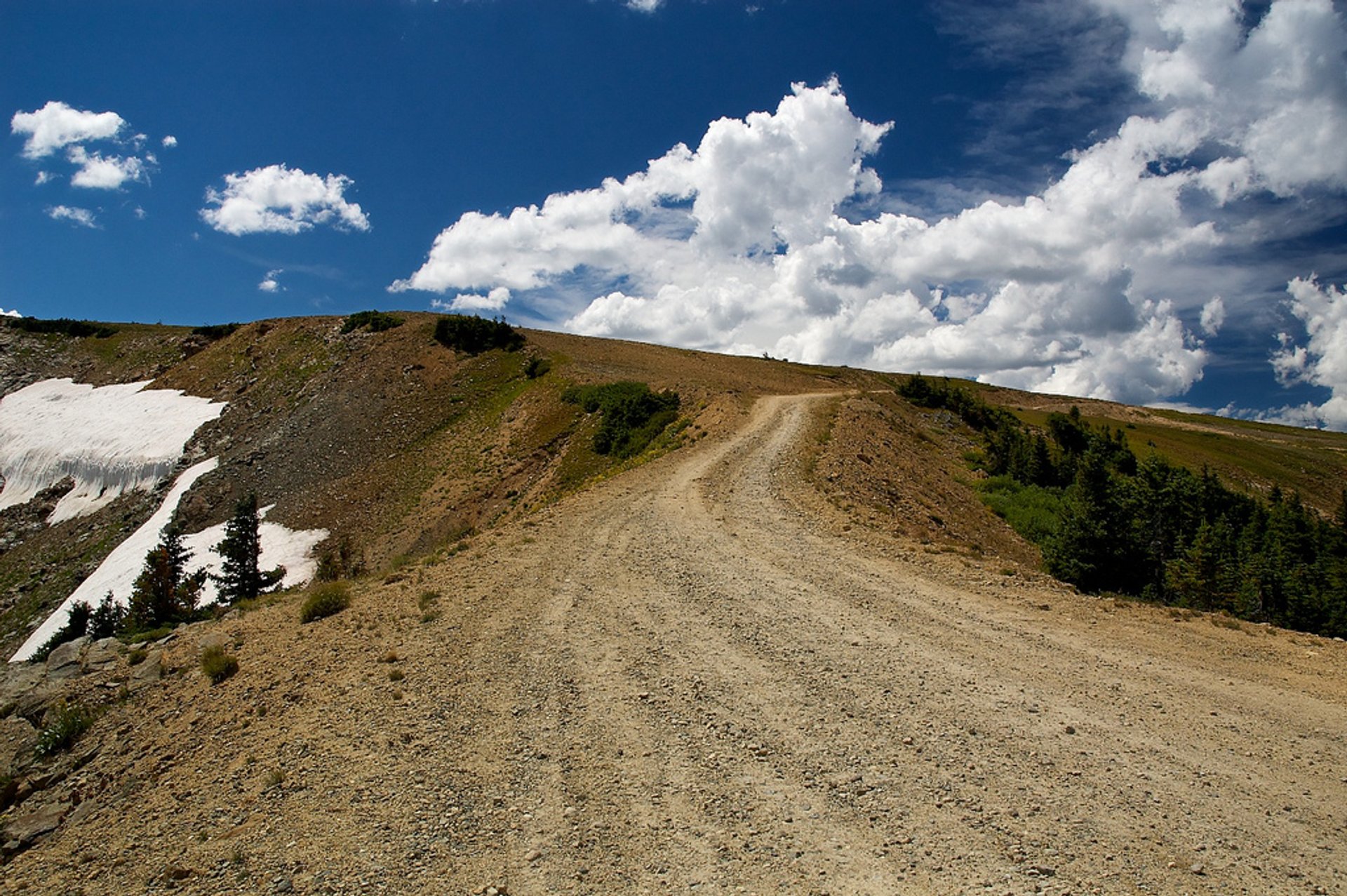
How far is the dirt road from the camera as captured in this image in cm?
684

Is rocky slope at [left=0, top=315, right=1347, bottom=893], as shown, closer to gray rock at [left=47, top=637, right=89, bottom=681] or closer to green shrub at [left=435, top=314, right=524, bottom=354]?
gray rock at [left=47, top=637, right=89, bottom=681]

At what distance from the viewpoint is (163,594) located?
21.7 meters

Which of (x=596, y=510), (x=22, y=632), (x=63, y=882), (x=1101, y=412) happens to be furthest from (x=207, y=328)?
(x=1101, y=412)

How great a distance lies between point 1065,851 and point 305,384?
55.8 meters

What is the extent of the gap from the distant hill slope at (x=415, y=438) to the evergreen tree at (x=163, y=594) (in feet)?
20.5

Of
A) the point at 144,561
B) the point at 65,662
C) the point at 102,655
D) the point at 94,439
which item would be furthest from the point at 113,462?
the point at 102,655

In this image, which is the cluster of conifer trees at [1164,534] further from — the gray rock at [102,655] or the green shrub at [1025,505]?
the gray rock at [102,655]

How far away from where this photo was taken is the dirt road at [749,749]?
22.4ft

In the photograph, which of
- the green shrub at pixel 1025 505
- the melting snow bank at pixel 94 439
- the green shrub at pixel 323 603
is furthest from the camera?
the melting snow bank at pixel 94 439

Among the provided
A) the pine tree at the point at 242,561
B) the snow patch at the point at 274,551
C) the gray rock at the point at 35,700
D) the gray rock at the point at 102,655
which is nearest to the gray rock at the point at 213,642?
the gray rock at the point at 102,655

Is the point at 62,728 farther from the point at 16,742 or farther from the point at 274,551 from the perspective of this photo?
the point at 274,551

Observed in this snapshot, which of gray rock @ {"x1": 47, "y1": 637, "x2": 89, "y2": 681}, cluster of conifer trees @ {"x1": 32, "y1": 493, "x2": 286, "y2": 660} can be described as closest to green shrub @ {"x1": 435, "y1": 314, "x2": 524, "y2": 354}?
cluster of conifer trees @ {"x1": 32, "y1": 493, "x2": 286, "y2": 660}

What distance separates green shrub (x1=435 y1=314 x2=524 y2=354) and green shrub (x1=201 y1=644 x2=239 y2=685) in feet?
131

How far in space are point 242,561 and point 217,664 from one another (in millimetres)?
11626
